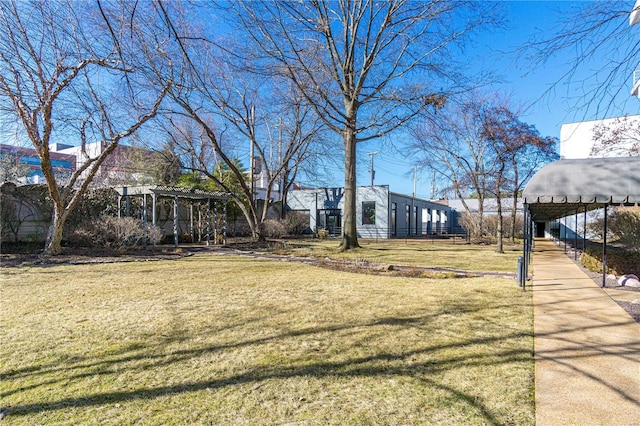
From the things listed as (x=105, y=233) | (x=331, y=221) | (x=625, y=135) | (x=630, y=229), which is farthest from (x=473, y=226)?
(x=105, y=233)

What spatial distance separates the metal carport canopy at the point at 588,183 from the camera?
6.27 meters

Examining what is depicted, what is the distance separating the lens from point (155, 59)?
1191cm

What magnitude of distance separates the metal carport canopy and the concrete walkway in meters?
1.76

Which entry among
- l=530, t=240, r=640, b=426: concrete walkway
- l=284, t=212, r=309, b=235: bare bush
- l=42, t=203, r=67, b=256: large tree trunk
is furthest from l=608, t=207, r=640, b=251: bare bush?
l=284, t=212, r=309, b=235: bare bush

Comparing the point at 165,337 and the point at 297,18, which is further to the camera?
the point at 297,18

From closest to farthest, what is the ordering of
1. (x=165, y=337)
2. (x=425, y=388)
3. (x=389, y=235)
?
(x=425, y=388) → (x=165, y=337) → (x=389, y=235)

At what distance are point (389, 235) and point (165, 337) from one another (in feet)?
77.8

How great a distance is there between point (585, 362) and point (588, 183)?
178 inches

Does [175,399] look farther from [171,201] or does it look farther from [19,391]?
[171,201]

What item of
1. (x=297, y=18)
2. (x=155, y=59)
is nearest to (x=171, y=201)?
(x=155, y=59)

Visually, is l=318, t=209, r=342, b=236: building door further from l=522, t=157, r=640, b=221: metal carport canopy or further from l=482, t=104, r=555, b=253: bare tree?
l=522, t=157, r=640, b=221: metal carport canopy

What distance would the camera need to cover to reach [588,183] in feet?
21.7

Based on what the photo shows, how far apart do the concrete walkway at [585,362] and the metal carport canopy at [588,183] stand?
1761mm

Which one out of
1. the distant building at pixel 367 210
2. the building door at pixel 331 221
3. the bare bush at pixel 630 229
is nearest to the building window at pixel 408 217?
the distant building at pixel 367 210
